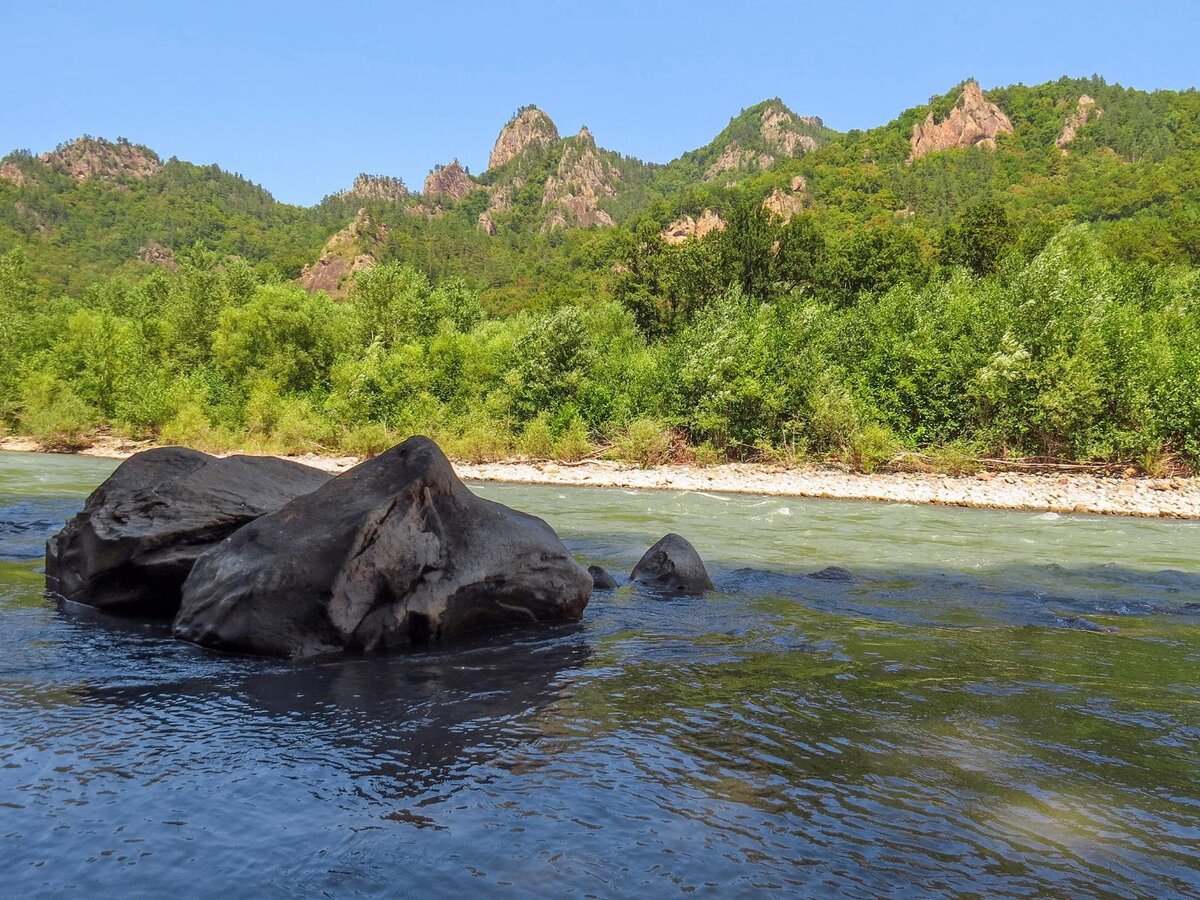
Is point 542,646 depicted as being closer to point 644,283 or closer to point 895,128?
point 644,283

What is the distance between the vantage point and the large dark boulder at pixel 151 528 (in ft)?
33.1

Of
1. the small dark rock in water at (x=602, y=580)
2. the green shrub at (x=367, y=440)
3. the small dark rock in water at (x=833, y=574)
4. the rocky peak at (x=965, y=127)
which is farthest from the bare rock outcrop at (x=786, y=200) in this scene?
the small dark rock in water at (x=602, y=580)

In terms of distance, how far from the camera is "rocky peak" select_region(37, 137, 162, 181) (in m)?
188

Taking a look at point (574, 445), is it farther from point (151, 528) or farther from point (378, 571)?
point (378, 571)

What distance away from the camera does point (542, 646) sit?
912 centimetres

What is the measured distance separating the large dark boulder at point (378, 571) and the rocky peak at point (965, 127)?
15787 centimetres

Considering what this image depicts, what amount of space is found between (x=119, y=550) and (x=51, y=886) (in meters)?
6.70

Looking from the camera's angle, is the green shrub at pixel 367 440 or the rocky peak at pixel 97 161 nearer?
the green shrub at pixel 367 440

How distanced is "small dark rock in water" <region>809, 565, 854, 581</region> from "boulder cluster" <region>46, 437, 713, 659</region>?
5112 mm

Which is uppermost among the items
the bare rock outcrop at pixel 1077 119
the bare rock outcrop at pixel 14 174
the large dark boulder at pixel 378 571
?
the bare rock outcrop at pixel 1077 119

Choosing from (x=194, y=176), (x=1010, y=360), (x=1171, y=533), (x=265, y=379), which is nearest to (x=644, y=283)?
(x=265, y=379)

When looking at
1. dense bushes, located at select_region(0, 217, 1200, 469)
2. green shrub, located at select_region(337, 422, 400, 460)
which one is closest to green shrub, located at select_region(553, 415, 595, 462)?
dense bushes, located at select_region(0, 217, 1200, 469)

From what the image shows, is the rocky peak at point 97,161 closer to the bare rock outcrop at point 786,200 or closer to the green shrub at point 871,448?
the bare rock outcrop at point 786,200

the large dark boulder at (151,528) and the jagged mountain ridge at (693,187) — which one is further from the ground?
the jagged mountain ridge at (693,187)
